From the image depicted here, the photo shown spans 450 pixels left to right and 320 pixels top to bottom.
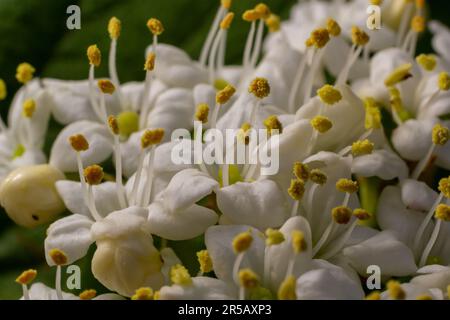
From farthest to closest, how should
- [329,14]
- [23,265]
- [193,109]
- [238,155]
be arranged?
[329,14], [23,265], [193,109], [238,155]

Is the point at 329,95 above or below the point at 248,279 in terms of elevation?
above

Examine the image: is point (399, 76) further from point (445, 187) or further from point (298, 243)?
point (298, 243)

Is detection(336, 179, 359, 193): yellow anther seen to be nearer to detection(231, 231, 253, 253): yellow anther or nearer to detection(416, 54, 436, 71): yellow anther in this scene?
detection(231, 231, 253, 253): yellow anther

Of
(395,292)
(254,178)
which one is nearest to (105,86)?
(254,178)

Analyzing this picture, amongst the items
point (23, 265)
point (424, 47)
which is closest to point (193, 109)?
point (23, 265)

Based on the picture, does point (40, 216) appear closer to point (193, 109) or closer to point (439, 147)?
point (193, 109)

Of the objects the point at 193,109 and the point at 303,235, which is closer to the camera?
the point at 303,235


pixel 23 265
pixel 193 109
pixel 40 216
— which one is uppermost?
pixel 193 109

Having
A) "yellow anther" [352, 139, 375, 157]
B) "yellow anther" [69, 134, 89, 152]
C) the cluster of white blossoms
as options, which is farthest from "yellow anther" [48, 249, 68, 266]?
"yellow anther" [352, 139, 375, 157]
